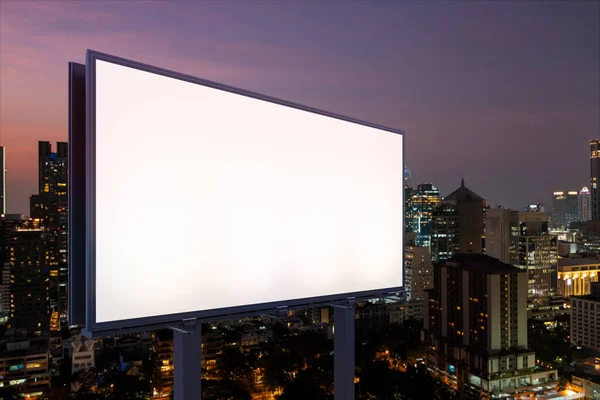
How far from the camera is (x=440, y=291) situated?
17125 mm

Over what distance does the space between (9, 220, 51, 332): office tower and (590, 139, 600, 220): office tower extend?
42.2 metres

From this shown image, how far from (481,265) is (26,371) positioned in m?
14.5

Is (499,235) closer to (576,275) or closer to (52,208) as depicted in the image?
(576,275)

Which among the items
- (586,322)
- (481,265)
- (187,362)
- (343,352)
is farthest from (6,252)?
(586,322)

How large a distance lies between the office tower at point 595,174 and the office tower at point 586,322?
2473 centimetres

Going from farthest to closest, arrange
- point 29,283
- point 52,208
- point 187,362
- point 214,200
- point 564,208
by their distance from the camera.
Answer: point 564,208, point 52,208, point 29,283, point 214,200, point 187,362

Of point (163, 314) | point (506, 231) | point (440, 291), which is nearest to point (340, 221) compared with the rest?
point (163, 314)

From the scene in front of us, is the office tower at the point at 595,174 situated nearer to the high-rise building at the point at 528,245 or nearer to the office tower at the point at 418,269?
the high-rise building at the point at 528,245

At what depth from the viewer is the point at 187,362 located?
5.93ft

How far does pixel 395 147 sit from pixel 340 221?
2.31ft

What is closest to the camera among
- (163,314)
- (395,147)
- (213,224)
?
(163,314)

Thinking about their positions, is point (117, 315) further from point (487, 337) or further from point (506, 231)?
point (506, 231)

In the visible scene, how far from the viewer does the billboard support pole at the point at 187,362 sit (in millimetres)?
1801

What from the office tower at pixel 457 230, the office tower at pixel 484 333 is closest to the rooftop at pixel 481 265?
the office tower at pixel 484 333
